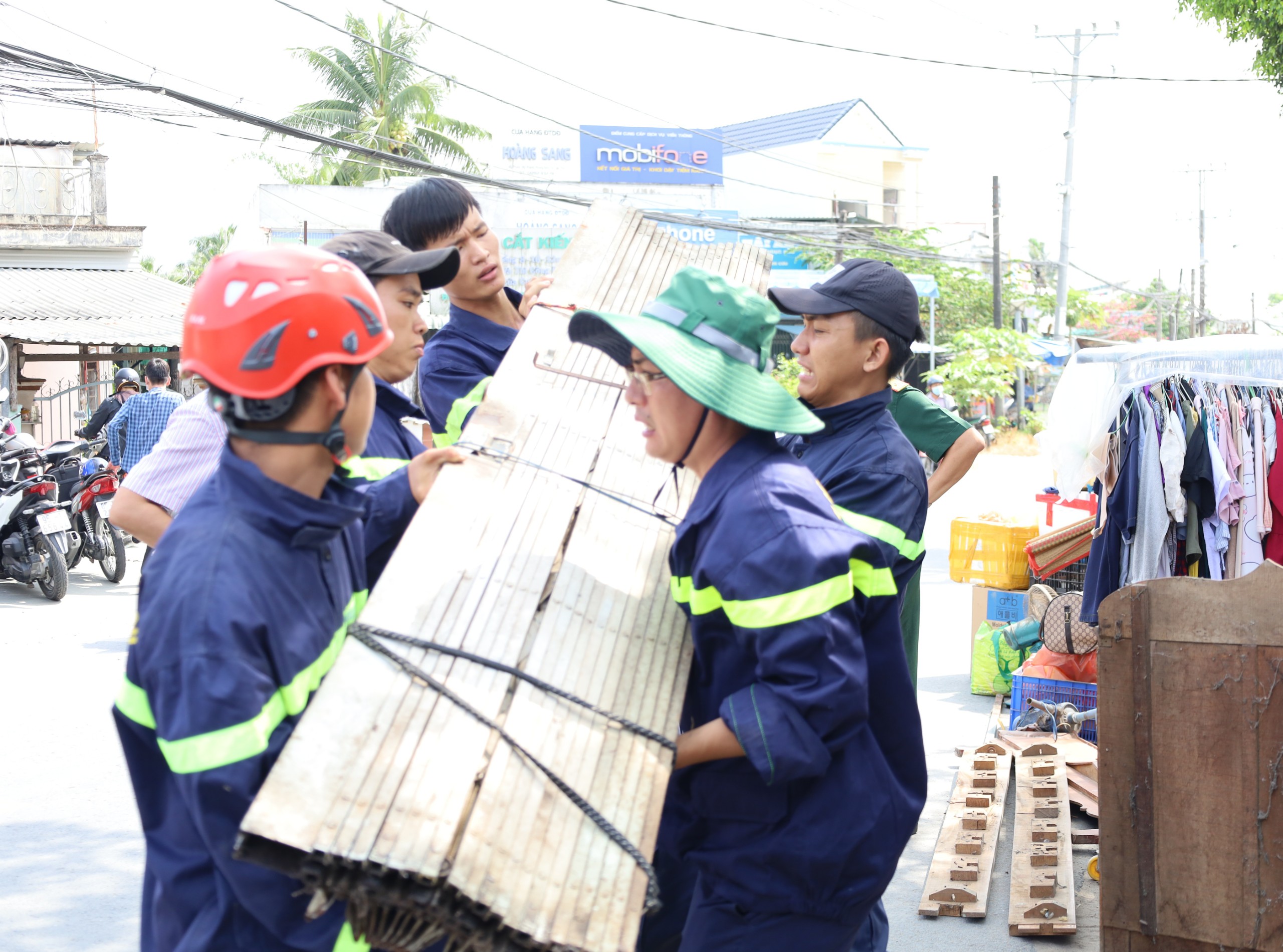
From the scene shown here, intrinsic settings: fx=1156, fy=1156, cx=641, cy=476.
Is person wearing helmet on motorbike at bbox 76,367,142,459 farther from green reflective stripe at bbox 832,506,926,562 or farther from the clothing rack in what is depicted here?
green reflective stripe at bbox 832,506,926,562

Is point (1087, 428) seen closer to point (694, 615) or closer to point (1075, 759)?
point (1075, 759)

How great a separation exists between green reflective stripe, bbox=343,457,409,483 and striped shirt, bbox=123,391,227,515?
Answer: 0.52m

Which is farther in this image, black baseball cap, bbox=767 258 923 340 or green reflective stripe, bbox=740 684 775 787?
black baseball cap, bbox=767 258 923 340

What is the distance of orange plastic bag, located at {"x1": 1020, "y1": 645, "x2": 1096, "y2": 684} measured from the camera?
19.6ft

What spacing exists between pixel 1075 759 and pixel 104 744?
4.75 meters

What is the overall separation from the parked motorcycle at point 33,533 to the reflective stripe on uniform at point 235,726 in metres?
8.47

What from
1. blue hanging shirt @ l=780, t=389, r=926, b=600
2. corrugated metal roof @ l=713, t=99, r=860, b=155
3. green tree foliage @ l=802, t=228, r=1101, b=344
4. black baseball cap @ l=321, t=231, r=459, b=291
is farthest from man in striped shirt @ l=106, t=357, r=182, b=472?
corrugated metal roof @ l=713, t=99, r=860, b=155

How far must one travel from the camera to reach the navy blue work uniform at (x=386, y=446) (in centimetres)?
230

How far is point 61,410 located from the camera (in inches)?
757

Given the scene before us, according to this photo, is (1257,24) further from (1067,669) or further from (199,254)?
(199,254)

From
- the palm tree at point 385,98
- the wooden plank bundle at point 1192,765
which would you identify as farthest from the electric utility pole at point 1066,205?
the wooden plank bundle at point 1192,765

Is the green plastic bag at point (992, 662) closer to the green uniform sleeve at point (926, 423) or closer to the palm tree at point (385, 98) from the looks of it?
the green uniform sleeve at point (926, 423)

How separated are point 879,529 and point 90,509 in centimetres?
907

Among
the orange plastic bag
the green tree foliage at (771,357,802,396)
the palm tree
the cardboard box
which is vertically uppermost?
the palm tree
